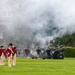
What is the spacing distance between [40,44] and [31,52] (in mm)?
1550

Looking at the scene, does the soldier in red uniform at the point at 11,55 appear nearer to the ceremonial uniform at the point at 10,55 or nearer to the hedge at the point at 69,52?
the ceremonial uniform at the point at 10,55

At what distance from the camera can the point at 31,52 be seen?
49.2 metres

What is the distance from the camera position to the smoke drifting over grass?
4325 centimetres

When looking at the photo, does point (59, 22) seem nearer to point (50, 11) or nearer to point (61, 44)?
point (50, 11)

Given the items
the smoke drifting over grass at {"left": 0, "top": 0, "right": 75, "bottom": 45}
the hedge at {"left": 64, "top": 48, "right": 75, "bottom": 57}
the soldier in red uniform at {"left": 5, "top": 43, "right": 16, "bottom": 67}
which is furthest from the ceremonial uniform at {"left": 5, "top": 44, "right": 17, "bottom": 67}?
the hedge at {"left": 64, "top": 48, "right": 75, "bottom": 57}

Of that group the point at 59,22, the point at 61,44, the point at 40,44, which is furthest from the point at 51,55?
the point at 61,44

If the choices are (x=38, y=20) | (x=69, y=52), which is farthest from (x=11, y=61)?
(x=69, y=52)

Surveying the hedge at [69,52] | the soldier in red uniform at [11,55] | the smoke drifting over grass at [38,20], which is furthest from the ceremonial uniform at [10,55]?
the hedge at [69,52]

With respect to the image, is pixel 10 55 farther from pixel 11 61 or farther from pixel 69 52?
pixel 69 52

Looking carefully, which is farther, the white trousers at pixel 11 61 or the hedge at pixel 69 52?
the hedge at pixel 69 52

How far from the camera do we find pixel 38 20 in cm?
4544

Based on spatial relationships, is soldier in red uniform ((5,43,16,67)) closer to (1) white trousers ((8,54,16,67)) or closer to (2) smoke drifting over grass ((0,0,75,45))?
(1) white trousers ((8,54,16,67))

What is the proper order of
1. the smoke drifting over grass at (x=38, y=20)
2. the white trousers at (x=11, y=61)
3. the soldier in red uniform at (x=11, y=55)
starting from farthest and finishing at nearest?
the smoke drifting over grass at (x=38, y=20)
the soldier in red uniform at (x=11, y=55)
the white trousers at (x=11, y=61)

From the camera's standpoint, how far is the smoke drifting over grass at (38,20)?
142 feet
